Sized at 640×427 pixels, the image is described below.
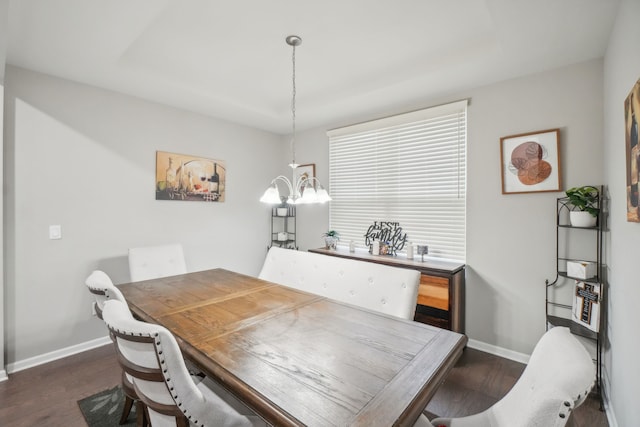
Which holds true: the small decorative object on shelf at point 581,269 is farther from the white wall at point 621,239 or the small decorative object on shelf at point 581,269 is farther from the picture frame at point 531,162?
the picture frame at point 531,162

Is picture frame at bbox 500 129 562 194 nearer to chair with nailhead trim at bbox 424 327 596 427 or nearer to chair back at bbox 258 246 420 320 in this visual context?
chair back at bbox 258 246 420 320

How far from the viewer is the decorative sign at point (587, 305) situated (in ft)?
6.74

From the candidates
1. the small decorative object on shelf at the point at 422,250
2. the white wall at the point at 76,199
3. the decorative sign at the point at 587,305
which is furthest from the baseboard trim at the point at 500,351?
the white wall at the point at 76,199

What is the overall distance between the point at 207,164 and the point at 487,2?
10.3 ft

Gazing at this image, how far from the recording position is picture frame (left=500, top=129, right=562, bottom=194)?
7.88 feet

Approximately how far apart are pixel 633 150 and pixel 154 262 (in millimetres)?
3410

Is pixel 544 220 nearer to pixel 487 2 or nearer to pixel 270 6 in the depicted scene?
pixel 487 2

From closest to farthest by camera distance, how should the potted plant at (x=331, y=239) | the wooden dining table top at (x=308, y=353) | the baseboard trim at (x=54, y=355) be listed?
1. the wooden dining table top at (x=308, y=353)
2. the baseboard trim at (x=54, y=355)
3. the potted plant at (x=331, y=239)

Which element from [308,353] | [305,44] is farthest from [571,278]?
[305,44]

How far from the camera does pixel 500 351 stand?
105 inches

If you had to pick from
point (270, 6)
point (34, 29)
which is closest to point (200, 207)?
point (34, 29)

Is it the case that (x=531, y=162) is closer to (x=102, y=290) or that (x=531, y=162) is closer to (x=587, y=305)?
(x=587, y=305)

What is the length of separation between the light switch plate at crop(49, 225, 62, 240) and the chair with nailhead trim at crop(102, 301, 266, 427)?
82.6 inches

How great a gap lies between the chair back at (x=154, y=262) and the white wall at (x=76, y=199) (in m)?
0.39
